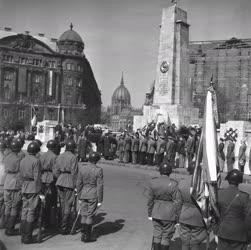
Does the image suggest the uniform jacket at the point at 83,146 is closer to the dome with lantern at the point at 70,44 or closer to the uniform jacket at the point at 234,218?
the uniform jacket at the point at 234,218

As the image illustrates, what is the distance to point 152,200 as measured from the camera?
7.04 m

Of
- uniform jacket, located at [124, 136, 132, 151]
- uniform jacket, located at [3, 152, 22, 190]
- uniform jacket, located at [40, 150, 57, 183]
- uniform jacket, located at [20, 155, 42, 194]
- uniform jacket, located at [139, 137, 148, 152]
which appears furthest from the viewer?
uniform jacket, located at [124, 136, 132, 151]

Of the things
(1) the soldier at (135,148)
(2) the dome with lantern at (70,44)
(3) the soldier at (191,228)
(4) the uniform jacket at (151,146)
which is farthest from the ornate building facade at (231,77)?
(3) the soldier at (191,228)

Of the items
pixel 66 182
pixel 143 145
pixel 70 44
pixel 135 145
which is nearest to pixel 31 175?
pixel 66 182

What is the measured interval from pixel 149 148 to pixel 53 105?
70695 millimetres

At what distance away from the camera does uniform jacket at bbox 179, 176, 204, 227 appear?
21.7ft

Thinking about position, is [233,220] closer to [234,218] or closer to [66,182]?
[234,218]

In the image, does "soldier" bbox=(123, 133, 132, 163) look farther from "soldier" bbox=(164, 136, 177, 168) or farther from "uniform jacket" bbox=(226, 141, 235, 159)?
"uniform jacket" bbox=(226, 141, 235, 159)

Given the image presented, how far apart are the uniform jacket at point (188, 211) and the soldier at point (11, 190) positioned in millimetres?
3266

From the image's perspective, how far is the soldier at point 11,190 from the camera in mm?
8570

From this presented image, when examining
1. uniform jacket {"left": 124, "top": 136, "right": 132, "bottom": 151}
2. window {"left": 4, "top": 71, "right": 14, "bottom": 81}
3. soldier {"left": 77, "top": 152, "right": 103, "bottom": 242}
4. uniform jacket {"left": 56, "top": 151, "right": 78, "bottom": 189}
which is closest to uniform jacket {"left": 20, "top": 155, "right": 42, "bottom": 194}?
uniform jacket {"left": 56, "top": 151, "right": 78, "bottom": 189}

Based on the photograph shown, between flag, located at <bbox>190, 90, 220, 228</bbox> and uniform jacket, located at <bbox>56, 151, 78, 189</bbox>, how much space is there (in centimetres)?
267

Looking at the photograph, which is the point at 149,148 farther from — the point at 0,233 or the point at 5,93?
the point at 5,93

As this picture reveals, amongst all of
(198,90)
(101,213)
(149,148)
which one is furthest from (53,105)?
(101,213)
